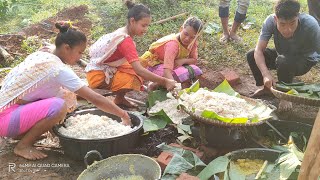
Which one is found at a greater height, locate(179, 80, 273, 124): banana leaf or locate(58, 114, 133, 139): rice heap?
locate(179, 80, 273, 124): banana leaf

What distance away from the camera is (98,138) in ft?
10.6

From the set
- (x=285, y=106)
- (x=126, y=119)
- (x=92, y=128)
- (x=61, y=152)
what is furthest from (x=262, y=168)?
(x=61, y=152)

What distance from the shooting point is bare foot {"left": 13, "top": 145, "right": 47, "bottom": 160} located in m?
3.43

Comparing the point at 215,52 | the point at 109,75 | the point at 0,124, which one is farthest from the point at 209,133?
the point at 215,52

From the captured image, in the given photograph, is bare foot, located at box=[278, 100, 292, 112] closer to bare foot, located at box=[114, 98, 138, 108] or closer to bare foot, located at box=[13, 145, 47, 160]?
bare foot, located at box=[114, 98, 138, 108]

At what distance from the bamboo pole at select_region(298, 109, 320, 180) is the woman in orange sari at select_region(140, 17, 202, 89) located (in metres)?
2.42

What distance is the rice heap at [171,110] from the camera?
396 centimetres

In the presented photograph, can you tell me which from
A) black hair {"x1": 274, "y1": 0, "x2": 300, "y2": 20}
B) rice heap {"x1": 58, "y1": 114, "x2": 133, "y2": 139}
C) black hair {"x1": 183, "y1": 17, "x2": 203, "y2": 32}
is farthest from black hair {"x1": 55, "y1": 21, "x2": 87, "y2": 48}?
black hair {"x1": 274, "y1": 0, "x2": 300, "y2": 20}

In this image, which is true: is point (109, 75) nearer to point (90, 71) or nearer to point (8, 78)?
point (90, 71)

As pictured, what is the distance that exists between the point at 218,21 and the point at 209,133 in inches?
186

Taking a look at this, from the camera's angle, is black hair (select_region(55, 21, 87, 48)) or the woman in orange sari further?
the woman in orange sari

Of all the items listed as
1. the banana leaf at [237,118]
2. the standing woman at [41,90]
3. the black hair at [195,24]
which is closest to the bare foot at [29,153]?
the standing woman at [41,90]

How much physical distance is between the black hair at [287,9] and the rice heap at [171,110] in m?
1.40

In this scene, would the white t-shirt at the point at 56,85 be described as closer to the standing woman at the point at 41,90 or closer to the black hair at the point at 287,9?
the standing woman at the point at 41,90
